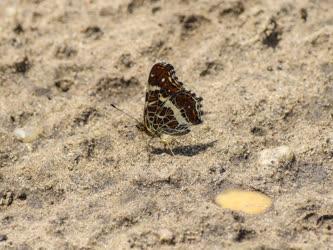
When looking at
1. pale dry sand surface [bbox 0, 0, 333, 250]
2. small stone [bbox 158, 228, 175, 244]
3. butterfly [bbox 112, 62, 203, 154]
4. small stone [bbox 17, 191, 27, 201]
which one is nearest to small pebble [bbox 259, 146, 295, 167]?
pale dry sand surface [bbox 0, 0, 333, 250]

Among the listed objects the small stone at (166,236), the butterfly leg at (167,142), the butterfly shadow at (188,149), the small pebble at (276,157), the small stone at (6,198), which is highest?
the small pebble at (276,157)

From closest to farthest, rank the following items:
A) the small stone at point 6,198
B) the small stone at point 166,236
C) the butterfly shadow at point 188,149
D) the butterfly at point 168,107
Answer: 1. the small stone at point 166,236
2. the small stone at point 6,198
3. the butterfly shadow at point 188,149
4. the butterfly at point 168,107

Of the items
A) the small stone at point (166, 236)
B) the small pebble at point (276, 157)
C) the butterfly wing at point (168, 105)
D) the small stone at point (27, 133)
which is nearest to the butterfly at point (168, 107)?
the butterfly wing at point (168, 105)

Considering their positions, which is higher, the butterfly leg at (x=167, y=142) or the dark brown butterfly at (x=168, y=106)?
the dark brown butterfly at (x=168, y=106)

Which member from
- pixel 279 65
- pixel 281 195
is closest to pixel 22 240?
pixel 281 195

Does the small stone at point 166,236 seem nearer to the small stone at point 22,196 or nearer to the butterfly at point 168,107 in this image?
the small stone at point 22,196

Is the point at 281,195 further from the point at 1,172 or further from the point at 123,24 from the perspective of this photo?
the point at 123,24

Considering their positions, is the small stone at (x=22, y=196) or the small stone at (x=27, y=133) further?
the small stone at (x=27, y=133)

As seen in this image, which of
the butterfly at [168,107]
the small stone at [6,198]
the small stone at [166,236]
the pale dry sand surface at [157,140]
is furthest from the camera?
the butterfly at [168,107]

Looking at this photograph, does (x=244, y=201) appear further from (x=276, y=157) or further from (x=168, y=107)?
(x=168, y=107)
